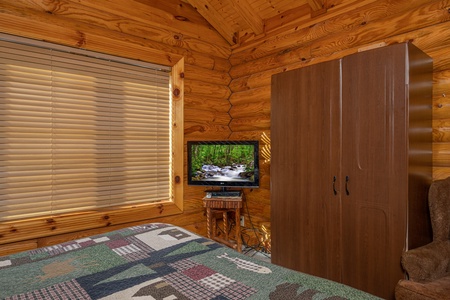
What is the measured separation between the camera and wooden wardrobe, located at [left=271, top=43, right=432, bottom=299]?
183cm

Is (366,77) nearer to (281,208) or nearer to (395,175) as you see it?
(395,175)

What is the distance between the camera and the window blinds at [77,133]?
233 cm

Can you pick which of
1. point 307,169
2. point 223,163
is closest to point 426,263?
point 307,169

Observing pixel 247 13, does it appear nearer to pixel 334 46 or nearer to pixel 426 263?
pixel 334 46

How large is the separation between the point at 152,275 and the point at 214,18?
122 inches

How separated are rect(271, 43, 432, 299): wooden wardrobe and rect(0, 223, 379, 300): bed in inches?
41.5

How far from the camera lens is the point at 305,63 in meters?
2.99

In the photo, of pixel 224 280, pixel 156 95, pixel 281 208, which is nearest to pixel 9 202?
pixel 156 95

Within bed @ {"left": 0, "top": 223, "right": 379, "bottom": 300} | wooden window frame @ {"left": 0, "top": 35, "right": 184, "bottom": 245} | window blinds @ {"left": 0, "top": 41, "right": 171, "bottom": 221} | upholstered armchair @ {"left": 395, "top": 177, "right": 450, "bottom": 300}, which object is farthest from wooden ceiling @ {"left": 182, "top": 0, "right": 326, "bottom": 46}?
bed @ {"left": 0, "top": 223, "right": 379, "bottom": 300}

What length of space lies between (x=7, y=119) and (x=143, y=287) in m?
2.04

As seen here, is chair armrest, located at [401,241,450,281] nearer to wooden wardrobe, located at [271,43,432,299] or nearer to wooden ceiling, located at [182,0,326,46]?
wooden wardrobe, located at [271,43,432,299]

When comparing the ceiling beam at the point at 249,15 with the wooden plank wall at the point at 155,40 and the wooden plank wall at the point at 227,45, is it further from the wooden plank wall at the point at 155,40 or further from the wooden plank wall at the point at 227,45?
the wooden plank wall at the point at 155,40

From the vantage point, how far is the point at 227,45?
12.2ft

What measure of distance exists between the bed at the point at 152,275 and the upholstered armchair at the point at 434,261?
0.66 m
